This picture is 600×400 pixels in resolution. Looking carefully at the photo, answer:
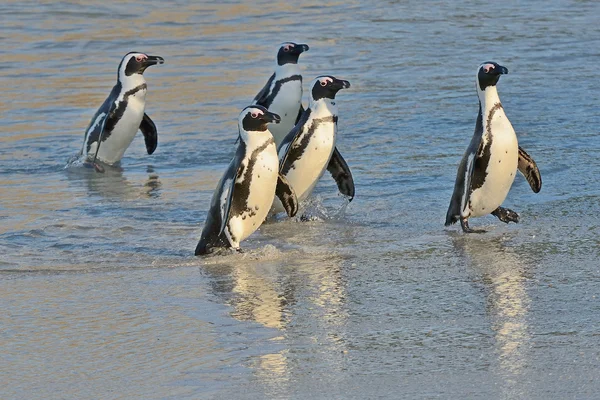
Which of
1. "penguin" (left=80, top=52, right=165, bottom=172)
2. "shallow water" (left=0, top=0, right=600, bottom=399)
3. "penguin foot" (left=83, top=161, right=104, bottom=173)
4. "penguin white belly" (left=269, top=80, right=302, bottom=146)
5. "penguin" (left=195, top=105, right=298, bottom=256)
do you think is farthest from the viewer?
"penguin" (left=80, top=52, right=165, bottom=172)

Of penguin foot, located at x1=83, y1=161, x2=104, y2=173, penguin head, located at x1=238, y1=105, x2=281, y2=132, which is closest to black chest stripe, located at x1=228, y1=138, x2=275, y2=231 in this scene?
penguin head, located at x1=238, y1=105, x2=281, y2=132

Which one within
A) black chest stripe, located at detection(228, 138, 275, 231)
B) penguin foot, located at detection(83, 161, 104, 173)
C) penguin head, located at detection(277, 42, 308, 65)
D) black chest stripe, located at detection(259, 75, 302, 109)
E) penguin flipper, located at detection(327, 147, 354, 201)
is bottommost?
penguin foot, located at detection(83, 161, 104, 173)

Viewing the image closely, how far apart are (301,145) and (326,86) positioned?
0.37 metres

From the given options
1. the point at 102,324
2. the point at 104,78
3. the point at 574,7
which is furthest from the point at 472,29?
the point at 102,324

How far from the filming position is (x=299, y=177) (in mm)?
7109

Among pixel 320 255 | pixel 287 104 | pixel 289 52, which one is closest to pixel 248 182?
pixel 320 255

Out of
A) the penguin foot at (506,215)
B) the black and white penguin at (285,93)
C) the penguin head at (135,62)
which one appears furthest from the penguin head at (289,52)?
the penguin foot at (506,215)

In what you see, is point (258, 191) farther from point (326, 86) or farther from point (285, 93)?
point (285, 93)

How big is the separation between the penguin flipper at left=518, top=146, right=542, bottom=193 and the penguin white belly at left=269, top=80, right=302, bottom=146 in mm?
2214

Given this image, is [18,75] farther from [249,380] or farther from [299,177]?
[249,380]

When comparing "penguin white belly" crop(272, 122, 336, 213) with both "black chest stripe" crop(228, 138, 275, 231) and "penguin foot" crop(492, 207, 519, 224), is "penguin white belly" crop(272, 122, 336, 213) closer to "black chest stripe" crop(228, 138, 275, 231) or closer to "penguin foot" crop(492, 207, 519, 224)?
"black chest stripe" crop(228, 138, 275, 231)

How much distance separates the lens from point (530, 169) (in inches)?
259

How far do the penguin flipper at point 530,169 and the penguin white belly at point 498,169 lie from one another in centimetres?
19

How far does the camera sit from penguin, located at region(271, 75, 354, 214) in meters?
7.07
